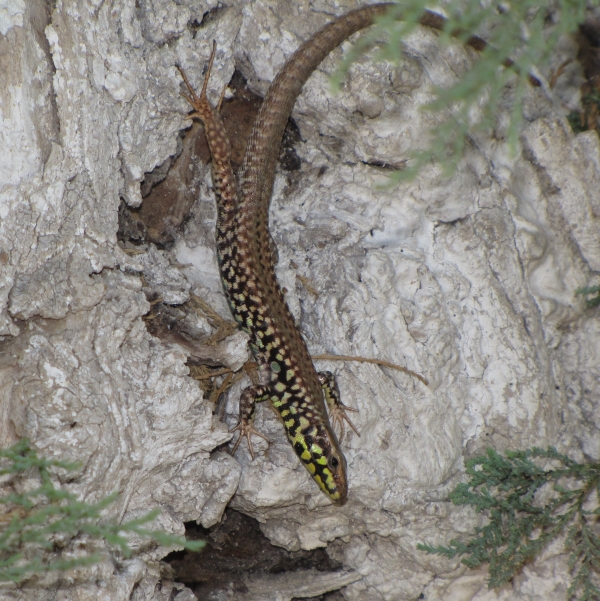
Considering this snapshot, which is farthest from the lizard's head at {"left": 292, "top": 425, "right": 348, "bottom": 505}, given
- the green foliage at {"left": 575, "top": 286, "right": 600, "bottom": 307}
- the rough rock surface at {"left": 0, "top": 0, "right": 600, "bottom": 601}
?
the green foliage at {"left": 575, "top": 286, "right": 600, "bottom": 307}

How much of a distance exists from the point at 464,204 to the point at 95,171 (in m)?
2.39

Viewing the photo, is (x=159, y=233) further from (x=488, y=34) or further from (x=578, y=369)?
(x=578, y=369)

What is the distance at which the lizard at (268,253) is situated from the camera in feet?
12.0

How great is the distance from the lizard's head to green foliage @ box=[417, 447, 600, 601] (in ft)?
2.02

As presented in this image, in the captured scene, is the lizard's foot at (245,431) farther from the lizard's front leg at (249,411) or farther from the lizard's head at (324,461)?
the lizard's head at (324,461)

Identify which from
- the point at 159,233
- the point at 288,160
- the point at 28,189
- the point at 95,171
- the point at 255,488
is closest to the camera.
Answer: the point at 28,189

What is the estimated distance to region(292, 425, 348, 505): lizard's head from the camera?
11.2 ft

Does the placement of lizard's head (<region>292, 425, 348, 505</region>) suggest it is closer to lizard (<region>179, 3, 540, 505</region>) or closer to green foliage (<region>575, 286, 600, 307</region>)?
lizard (<region>179, 3, 540, 505</region>)

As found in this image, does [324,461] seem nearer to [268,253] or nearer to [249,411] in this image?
[249,411]

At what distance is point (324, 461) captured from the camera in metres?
3.45

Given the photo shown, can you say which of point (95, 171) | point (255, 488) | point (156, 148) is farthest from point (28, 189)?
point (255, 488)

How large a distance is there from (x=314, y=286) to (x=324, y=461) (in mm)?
Answer: 1158

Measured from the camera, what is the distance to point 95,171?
3.12m

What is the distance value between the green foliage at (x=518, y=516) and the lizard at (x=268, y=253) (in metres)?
0.88
